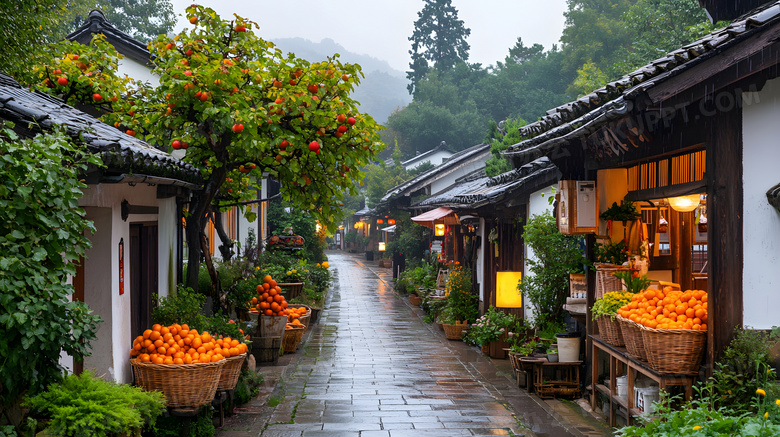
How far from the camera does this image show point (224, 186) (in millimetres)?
11156

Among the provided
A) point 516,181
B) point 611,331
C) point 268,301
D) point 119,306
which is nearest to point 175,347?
point 119,306

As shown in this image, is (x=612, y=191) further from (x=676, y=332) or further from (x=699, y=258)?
(x=699, y=258)

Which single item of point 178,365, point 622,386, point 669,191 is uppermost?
point 669,191

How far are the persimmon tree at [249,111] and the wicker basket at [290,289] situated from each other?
9767 mm

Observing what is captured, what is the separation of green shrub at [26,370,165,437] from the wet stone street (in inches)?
114

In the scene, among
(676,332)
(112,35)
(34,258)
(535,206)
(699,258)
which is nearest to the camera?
(34,258)

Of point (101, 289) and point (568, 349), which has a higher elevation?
point (101, 289)

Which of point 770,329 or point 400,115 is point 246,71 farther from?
point 400,115

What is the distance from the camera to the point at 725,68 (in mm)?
5527

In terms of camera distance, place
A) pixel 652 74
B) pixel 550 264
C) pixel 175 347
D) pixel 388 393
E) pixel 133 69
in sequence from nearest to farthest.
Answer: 1. pixel 652 74
2. pixel 175 347
3. pixel 388 393
4. pixel 550 264
5. pixel 133 69

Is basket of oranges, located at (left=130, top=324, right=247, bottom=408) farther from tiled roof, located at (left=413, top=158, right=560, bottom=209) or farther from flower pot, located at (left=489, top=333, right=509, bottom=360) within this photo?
flower pot, located at (left=489, top=333, right=509, bottom=360)

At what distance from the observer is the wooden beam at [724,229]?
6039 millimetres

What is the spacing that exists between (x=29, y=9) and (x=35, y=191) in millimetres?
3693

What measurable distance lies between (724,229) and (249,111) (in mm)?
5483
